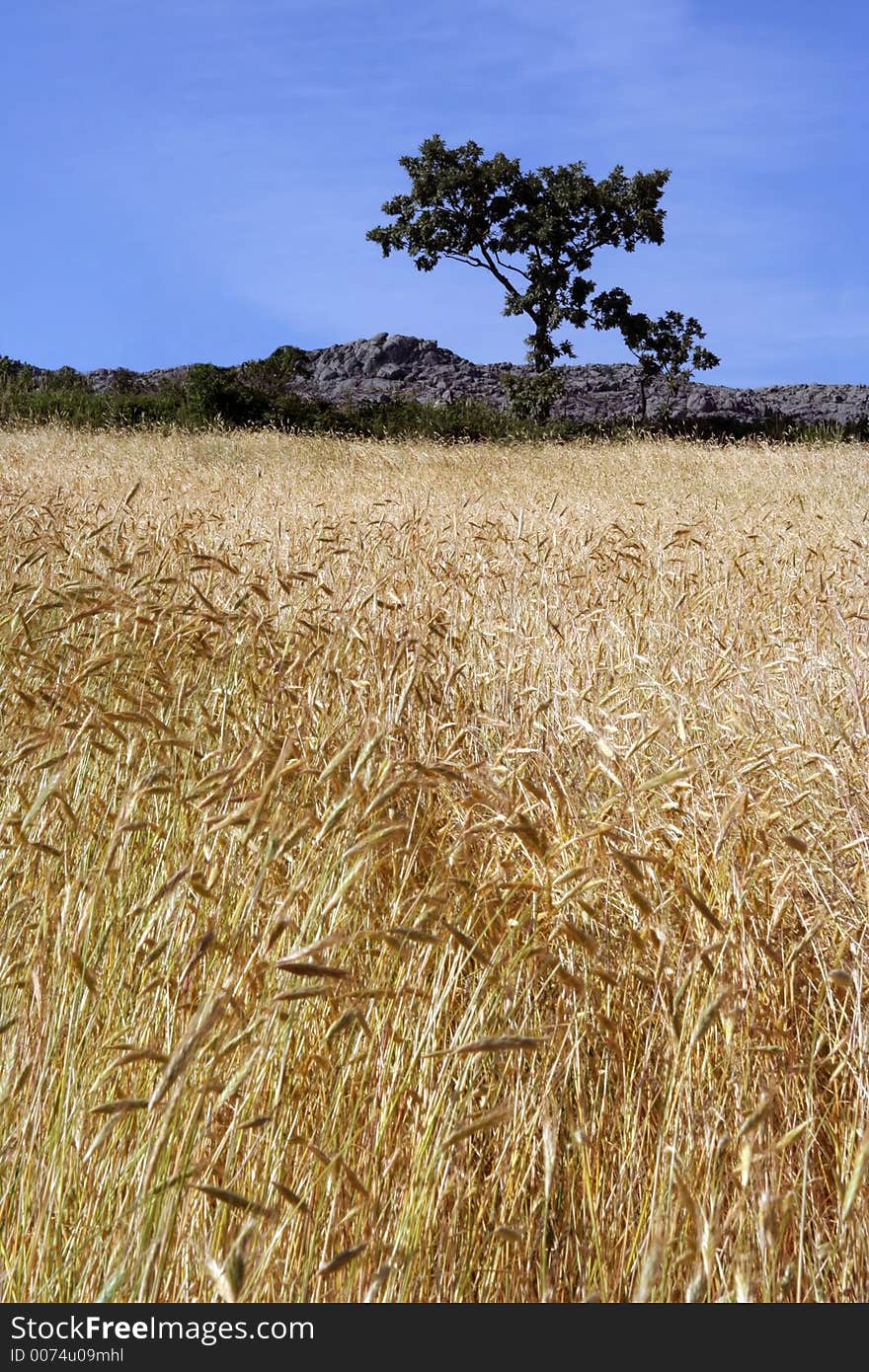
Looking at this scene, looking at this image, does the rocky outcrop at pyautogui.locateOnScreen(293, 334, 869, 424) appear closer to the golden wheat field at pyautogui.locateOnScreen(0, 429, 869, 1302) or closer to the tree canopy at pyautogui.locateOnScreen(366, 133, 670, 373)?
the tree canopy at pyautogui.locateOnScreen(366, 133, 670, 373)

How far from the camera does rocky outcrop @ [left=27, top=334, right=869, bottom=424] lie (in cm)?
3809

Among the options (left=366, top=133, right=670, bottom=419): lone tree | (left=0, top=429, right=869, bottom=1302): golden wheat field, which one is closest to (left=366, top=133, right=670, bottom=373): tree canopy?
(left=366, top=133, right=670, bottom=419): lone tree

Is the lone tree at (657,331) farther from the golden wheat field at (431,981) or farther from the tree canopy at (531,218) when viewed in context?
the golden wheat field at (431,981)

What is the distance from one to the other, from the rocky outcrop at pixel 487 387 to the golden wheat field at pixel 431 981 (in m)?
33.6

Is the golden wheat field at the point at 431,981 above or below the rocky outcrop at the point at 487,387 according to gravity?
below

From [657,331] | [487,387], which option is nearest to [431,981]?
[657,331]

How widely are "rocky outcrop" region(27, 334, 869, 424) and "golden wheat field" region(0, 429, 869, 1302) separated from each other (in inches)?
1322

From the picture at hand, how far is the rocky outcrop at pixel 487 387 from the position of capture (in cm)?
3809

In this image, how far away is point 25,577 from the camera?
5039 mm

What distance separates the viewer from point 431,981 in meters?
2.12

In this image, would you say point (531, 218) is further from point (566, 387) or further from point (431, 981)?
point (431, 981)

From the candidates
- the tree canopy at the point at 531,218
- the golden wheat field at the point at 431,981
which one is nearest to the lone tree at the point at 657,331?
the tree canopy at the point at 531,218

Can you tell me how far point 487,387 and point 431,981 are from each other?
139 feet
